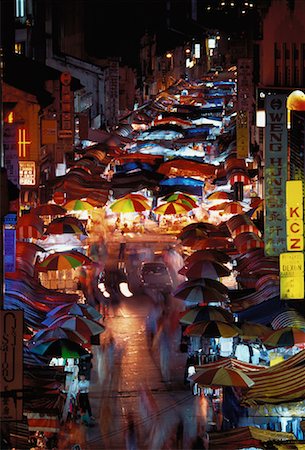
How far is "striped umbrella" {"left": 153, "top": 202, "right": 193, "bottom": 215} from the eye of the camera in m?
43.2

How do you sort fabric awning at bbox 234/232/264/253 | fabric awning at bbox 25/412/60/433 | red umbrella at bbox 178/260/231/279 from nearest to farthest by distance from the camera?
fabric awning at bbox 25/412/60/433
red umbrella at bbox 178/260/231/279
fabric awning at bbox 234/232/264/253

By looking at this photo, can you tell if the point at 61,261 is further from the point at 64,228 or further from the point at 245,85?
the point at 245,85

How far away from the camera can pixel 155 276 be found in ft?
115

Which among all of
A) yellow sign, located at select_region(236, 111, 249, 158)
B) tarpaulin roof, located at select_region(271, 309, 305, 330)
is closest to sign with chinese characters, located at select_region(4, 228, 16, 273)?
tarpaulin roof, located at select_region(271, 309, 305, 330)

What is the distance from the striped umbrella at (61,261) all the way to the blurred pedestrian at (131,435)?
10.8 meters

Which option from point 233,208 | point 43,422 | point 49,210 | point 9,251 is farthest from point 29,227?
point 43,422

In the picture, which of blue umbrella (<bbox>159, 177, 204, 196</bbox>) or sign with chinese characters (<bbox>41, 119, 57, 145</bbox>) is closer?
sign with chinese characters (<bbox>41, 119, 57, 145</bbox>)

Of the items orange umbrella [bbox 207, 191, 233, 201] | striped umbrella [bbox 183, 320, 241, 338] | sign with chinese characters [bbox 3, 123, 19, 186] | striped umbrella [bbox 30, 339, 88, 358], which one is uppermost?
orange umbrella [bbox 207, 191, 233, 201]

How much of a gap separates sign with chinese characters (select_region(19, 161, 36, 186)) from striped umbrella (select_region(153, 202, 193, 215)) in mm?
5161

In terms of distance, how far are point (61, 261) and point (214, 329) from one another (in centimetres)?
945

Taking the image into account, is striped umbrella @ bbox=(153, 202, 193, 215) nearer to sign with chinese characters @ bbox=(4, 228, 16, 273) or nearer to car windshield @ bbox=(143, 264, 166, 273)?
car windshield @ bbox=(143, 264, 166, 273)

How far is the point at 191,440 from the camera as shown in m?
19.9

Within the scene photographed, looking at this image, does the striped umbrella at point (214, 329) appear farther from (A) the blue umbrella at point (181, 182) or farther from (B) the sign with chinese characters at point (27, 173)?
(A) the blue umbrella at point (181, 182)

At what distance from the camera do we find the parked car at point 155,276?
34281 mm
